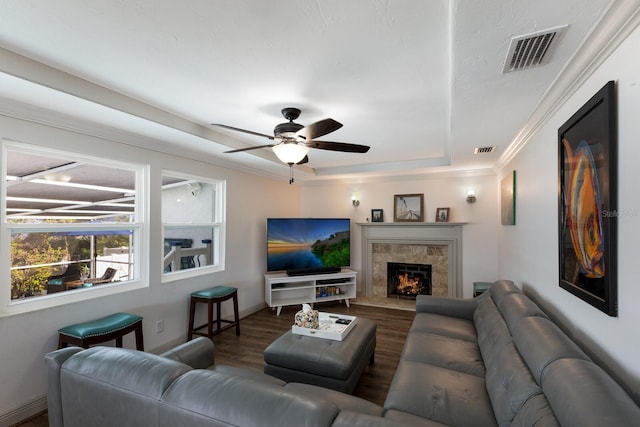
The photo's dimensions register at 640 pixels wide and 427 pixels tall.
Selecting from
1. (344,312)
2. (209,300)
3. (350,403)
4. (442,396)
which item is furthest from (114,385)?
(344,312)

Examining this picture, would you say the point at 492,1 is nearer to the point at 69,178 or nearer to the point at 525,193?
the point at 525,193

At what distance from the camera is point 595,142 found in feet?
4.79

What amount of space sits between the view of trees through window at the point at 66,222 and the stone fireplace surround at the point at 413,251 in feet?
12.7

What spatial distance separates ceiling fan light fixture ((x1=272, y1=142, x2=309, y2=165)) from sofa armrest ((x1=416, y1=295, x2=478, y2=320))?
7.12 feet

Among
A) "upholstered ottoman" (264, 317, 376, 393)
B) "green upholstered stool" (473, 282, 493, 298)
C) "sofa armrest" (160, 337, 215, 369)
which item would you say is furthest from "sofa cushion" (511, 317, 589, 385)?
"green upholstered stool" (473, 282, 493, 298)

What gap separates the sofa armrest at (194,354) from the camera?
190cm

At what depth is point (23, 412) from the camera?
2219 millimetres

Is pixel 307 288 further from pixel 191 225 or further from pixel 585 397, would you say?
pixel 585 397

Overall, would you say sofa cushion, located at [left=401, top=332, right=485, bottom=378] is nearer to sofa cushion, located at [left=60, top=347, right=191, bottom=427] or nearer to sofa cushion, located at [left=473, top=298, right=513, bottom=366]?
sofa cushion, located at [left=473, top=298, right=513, bottom=366]

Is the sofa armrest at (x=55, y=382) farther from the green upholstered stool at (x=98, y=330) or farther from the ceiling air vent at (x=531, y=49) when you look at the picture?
the ceiling air vent at (x=531, y=49)

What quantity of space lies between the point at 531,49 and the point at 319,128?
52.0 inches

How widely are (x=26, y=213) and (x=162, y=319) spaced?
1639mm

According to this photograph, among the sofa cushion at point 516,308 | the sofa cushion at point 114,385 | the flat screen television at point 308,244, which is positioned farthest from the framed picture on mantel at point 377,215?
the sofa cushion at point 114,385

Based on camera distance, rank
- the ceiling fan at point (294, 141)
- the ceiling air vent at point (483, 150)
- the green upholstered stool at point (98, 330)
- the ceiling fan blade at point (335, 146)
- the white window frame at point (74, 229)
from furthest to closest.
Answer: the ceiling air vent at point (483, 150), the ceiling fan blade at point (335, 146), the ceiling fan at point (294, 141), the green upholstered stool at point (98, 330), the white window frame at point (74, 229)
